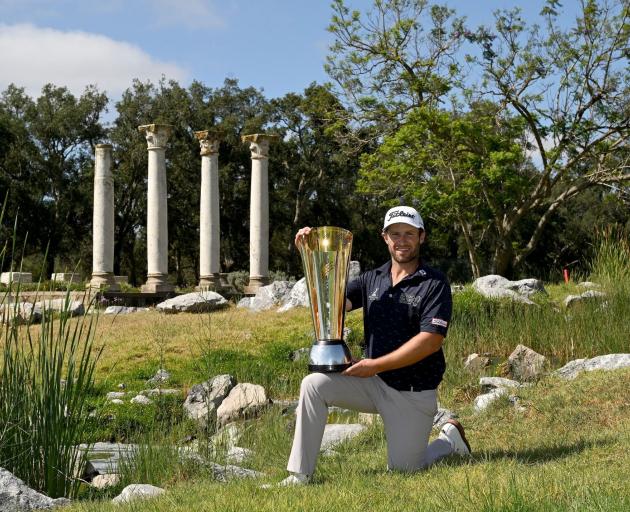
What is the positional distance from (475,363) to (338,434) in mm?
4701

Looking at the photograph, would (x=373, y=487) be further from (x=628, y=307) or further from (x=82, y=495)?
A: (x=628, y=307)

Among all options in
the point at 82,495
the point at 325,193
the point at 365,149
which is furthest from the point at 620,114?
the point at 82,495

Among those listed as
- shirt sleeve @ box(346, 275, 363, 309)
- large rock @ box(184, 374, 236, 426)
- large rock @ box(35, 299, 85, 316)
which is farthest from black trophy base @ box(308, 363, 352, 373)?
large rock @ box(184, 374, 236, 426)

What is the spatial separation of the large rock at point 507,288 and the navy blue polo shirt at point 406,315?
40.3ft

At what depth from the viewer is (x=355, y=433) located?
8.84 metres

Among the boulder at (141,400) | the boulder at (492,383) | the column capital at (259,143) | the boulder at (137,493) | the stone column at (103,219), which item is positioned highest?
the column capital at (259,143)

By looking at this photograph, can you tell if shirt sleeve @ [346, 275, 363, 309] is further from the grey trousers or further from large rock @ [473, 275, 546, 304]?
large rock @ [473, 275, 546, 304]

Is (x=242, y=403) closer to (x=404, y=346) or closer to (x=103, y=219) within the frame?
(x=404, y=346)

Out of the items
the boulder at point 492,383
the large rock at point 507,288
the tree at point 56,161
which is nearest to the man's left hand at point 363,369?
the boulder at point 492,383

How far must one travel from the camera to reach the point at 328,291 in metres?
5.71

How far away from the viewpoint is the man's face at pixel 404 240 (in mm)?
6070

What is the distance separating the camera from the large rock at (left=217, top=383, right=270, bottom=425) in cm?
1079

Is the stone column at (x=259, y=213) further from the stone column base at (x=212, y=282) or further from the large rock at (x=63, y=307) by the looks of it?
the large rock at (x=63, y=307)

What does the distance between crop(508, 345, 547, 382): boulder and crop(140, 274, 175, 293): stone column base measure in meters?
20.3
